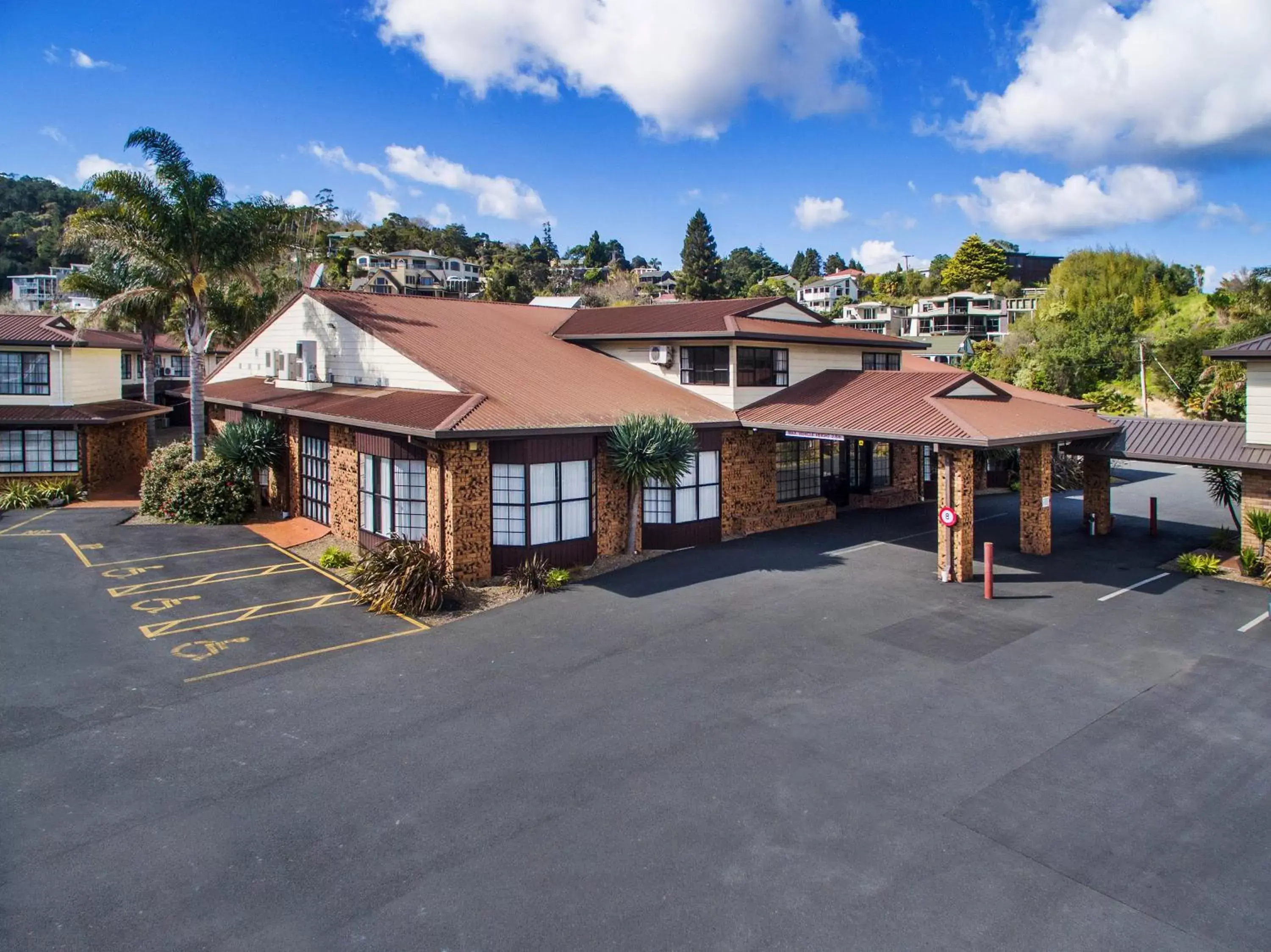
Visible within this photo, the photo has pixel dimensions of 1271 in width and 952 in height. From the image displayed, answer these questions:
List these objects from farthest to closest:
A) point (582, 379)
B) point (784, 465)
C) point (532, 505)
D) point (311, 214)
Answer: point (311, 214) < point (784, 465) < point (582, 379) < point (532, 505)

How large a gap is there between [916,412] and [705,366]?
594 centimetres

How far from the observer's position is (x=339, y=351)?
22.4 metres

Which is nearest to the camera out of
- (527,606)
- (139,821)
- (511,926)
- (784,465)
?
(511,926)

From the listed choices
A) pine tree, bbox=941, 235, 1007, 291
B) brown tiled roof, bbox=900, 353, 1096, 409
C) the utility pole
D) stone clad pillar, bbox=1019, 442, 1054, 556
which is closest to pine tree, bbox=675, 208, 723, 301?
pine tree, bbox=941, 235, 1007, 291

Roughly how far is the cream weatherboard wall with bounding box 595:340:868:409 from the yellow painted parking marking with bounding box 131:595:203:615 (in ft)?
41.2

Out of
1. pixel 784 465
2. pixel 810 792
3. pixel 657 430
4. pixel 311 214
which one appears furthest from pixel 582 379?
pixel 810 792

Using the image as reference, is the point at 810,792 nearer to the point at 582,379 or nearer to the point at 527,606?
the point at 527,606

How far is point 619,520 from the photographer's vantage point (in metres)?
18.4

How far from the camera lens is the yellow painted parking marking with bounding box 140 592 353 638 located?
13438mm

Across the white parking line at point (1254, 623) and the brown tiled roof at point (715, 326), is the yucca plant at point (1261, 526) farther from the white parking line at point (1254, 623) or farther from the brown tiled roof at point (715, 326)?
the brown tiled roof at point (715, 326)

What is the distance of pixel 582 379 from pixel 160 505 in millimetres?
12490

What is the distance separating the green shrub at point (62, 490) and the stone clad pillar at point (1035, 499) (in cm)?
2675

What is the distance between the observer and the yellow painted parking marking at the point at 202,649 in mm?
12211

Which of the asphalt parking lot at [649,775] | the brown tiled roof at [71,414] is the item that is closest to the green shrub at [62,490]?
the brown tiled roof at [71,414]
